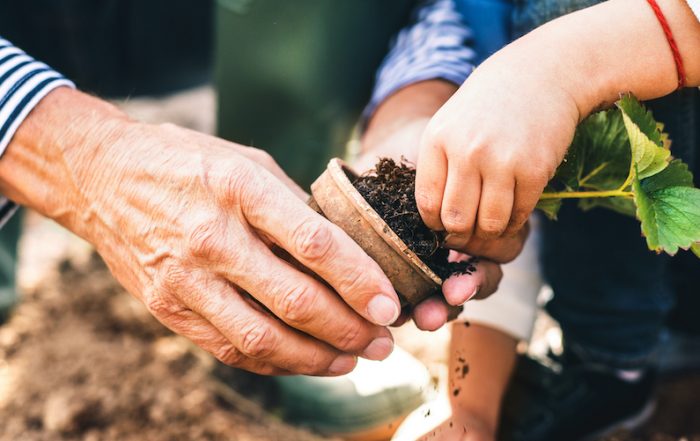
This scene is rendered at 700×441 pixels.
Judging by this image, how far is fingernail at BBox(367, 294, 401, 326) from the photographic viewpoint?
121 centimetres

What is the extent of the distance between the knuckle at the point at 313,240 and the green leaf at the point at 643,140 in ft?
1.88

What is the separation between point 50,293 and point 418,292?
6.04ft

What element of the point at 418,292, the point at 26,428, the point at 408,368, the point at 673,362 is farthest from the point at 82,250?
the point at 673,362

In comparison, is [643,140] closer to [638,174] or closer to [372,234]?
[638,174]

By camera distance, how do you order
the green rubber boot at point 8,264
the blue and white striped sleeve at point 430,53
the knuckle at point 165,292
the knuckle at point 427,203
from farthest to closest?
the green rubber boot at point 8,264 → the blue and white striped sleeve at point 430,53 → the knuckle at point 165,292 → the knuckle at point 427,203

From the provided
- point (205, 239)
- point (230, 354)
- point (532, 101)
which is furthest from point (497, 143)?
point (230, 354)

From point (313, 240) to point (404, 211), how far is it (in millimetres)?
208

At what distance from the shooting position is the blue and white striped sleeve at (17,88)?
1.46 metres

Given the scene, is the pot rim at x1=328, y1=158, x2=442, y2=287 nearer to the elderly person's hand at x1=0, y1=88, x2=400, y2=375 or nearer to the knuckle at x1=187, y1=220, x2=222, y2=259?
the elderly person's hand at x1=0, y1=88, x2=400, y2=375

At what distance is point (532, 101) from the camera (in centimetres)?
109

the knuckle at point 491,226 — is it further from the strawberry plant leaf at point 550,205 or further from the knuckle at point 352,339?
the knuckle at point 352,339

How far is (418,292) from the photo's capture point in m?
1.28

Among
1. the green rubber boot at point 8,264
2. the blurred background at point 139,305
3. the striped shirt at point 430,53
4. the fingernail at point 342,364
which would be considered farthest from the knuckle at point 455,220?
the green rubber boot at point 8,264

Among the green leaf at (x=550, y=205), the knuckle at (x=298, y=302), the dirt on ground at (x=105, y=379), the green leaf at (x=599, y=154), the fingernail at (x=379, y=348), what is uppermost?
the green leaf at (x=599, y=154)
